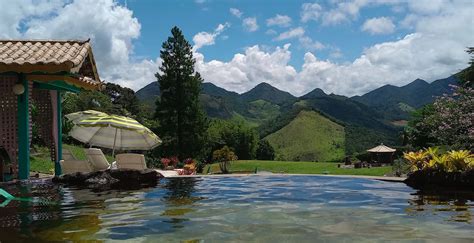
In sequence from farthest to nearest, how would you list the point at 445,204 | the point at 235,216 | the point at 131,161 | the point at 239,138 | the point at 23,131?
the point at 239,138 → the point at 131,161 → the point at 23,131 → the point at 445,204 → the point at 235,216

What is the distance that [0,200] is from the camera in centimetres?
825

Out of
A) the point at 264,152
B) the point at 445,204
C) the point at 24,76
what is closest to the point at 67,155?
the point at 24,76

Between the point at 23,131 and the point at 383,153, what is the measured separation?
46352 millimetres

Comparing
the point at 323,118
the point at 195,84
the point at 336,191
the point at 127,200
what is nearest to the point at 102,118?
the point at 127,200

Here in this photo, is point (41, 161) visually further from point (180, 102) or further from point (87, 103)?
point (87, 103)

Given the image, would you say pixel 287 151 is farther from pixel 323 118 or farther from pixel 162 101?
pixel 162 101

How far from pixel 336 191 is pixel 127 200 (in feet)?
16.4

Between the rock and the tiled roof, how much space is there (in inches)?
104

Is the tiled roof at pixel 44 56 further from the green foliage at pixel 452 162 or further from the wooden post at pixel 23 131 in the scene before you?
the green foliage at pixel 452 162

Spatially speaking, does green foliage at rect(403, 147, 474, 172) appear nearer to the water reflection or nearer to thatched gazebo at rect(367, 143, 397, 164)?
the water reflection

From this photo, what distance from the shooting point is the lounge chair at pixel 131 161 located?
43.9 ft

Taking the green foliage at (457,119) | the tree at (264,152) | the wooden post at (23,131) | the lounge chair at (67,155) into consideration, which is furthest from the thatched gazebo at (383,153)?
the wooden post at (23,131)

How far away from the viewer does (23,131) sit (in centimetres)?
1088

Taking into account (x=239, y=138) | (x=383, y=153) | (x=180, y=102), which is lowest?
(x=383, y=153)
